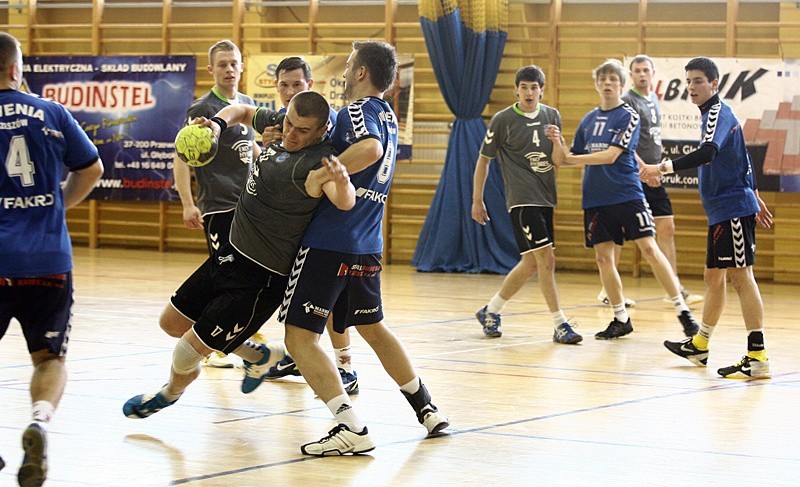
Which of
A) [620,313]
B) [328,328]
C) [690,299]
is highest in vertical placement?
[328,328]

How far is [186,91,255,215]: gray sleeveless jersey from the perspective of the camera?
5.50 m

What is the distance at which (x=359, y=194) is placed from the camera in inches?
153

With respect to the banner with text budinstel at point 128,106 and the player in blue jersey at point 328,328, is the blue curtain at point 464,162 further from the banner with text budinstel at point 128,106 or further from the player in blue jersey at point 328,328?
the player in blue jersey at point 328,328

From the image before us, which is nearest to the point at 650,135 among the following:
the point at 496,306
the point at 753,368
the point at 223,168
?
the point at 496,306

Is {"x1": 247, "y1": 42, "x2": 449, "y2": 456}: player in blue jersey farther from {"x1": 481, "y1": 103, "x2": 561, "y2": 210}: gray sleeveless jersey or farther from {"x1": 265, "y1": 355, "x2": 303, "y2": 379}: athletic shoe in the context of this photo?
Result: {"x1": 481, "y1": 103, "x2": 561, "y2": 210}: gray sleeveless jersey

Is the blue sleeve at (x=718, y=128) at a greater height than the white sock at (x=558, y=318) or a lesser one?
greater

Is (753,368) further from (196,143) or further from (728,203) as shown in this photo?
(196,143)

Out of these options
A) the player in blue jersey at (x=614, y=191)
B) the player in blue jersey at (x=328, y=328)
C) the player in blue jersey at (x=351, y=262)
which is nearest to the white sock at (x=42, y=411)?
the player in blue jersey at (x=351, y=262)

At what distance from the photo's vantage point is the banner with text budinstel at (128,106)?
1325 centimetres

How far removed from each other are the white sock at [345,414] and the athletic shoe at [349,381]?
3.48 feet

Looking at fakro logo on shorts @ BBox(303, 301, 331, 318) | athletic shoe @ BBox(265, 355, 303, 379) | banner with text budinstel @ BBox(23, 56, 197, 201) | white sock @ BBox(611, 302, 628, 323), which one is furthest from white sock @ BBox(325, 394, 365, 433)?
banner with text budinstel @ BBox(23, 56, 197, 201)

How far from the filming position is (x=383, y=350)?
4.08 m

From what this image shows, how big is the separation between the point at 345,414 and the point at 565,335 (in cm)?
315

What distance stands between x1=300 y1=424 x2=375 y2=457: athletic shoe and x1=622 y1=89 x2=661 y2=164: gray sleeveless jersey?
5.34m
